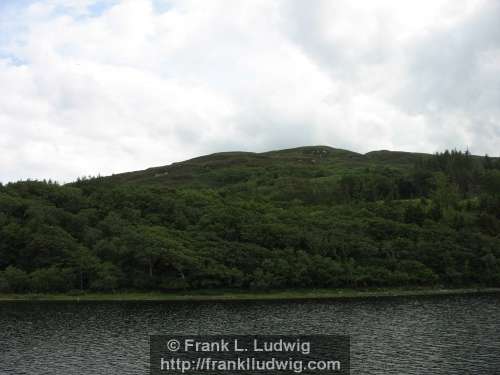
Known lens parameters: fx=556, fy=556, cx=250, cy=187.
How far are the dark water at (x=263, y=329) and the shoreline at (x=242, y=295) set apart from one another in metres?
7.58

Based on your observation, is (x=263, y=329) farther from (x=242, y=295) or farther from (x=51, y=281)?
(x=51, y=281)

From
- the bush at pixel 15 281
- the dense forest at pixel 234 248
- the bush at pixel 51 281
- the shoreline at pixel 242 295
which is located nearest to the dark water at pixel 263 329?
the shoreline at pixel 242 295

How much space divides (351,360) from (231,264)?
319 ft

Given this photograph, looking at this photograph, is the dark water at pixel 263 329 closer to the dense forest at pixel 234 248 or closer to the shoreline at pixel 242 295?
the shoreline at pixel 242 295

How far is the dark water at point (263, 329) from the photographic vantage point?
63.5m

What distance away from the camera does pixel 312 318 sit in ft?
323

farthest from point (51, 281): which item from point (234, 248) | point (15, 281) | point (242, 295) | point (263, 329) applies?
point (263, 329)

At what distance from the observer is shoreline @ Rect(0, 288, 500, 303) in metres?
140

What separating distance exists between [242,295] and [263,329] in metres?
61.6

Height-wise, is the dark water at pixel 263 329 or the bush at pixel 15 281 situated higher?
the bush at pixel 15 281

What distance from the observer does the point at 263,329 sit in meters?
85.7

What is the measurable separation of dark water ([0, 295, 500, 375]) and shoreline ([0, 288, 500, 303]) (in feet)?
24.9

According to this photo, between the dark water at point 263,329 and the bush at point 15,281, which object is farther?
the bush at point 15,281

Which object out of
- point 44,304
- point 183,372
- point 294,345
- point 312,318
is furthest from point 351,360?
point 44,304
